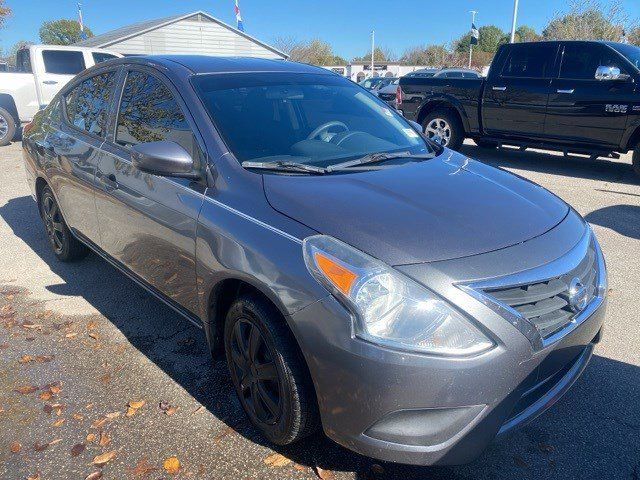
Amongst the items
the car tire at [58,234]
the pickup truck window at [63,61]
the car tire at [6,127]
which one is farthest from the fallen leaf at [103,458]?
the pickup truck window at [63,61]

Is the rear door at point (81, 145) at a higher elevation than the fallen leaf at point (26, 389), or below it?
higher

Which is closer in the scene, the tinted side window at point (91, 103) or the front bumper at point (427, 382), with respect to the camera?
the front bumper at point (427, 382)

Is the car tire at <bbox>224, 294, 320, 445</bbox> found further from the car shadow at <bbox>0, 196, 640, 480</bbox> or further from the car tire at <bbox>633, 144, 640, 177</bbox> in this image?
the car tire at <bbox>633, 144, 640, 177</bbox>

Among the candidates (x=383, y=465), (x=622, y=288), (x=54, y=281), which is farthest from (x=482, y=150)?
(x=383, y=465)

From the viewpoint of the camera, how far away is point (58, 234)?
472 centimetres

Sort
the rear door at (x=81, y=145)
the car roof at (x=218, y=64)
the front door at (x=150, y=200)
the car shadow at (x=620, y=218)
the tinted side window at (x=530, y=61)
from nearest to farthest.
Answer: the front door at (x=150, y=200) < the car roof at (x=218, y=64) < the rear door at (x=81, y=145) < the car shadow at (x=620, y=218) < the tinted side window at (x=530, y=61)

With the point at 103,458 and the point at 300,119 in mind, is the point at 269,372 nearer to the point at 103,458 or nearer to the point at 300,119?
the point at 103,458

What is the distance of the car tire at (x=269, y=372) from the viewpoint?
217cm

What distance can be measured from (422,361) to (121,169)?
2291 mm

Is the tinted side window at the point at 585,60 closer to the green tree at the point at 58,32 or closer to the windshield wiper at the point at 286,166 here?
the windshield wiper at the point at 286,166

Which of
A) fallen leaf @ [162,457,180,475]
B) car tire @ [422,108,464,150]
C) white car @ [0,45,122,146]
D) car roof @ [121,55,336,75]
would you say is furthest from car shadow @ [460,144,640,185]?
white car @ [0,45,122,146]

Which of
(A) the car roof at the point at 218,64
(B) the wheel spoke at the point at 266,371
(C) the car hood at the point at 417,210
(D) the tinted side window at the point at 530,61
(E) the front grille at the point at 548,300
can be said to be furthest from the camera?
(D) the tinted side window at the point at 530,61

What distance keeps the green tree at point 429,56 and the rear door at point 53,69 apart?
174 feet

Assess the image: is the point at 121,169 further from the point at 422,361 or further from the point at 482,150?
the point at 482,150
